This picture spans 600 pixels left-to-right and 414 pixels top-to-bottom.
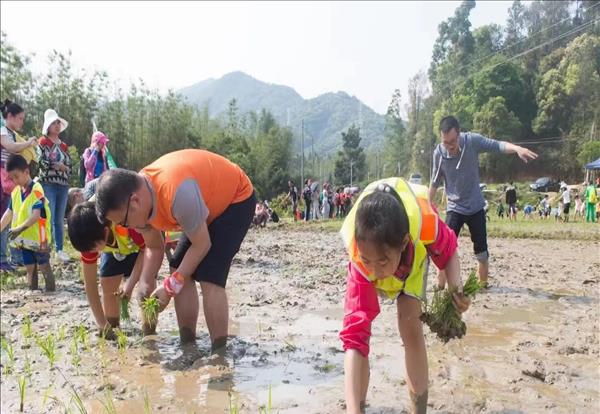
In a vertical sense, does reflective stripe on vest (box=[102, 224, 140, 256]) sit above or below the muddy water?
above

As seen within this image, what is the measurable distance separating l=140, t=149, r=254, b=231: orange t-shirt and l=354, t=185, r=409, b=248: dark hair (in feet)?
4.29

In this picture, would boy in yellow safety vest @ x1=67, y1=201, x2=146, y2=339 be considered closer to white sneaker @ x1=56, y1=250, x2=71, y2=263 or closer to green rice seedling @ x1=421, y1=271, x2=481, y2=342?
green rice seedling @ x1=421, y1=271, x2=481, y2=342

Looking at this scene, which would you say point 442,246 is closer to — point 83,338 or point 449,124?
point 83,338

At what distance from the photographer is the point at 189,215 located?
9.62ft

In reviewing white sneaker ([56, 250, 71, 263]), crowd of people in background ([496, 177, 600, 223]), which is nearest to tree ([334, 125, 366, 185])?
crowd of people in background ([496, 177, 600, 223])

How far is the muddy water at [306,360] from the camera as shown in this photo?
278 cm

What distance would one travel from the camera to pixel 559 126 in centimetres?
5081

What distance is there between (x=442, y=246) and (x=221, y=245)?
152 cm

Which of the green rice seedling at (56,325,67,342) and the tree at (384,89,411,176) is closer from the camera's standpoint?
the green rice seedling at (56,325,67,342)

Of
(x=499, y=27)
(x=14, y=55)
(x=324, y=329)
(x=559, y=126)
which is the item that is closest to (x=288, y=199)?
(x=14, y=55)

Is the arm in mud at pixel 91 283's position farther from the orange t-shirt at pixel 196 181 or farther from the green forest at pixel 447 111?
the green forest at pixel 447 111

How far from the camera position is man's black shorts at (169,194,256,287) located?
332cm

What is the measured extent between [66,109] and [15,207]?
18.2m

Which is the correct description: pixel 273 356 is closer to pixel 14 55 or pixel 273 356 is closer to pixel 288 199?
pixel 14 55
